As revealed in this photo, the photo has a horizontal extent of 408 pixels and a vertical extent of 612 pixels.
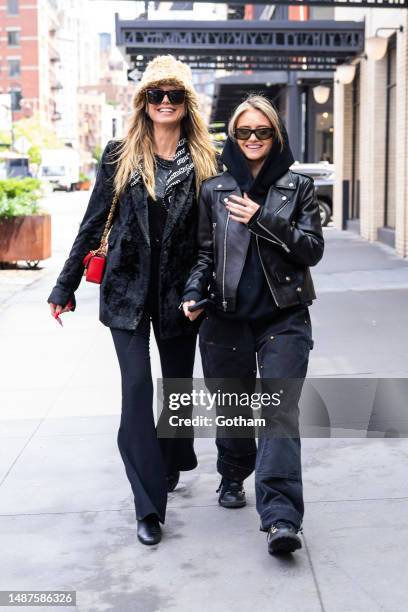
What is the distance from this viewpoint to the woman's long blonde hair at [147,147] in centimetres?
427

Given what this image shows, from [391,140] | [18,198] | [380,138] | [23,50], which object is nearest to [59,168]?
[23,50]

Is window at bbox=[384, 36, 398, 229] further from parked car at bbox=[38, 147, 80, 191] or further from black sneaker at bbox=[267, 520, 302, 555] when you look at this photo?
parked car at bbox=[38, 147, 80, 191]

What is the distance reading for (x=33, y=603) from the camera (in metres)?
3.62

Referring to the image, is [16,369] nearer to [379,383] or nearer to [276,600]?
[379,383]

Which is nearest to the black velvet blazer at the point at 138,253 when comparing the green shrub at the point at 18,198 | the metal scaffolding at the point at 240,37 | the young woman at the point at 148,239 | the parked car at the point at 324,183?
the young woman at the point at 148,239

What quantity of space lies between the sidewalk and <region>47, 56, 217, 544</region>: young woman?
30 cm

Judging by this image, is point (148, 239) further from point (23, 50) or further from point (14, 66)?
point (23, 50)

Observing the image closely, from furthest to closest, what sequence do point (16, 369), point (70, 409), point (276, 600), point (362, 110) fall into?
point (362, 110), point (16, 369), point (70, 409), point (276, 600)

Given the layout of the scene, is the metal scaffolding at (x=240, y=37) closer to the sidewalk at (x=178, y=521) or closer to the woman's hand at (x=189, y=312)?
the sidewalk at (x=178, y=521)

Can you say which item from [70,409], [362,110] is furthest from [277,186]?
[362,110]

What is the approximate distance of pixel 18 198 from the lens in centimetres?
1611

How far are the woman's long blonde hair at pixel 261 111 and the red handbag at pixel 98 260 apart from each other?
646 mm

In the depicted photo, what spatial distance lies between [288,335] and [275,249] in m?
0.37
